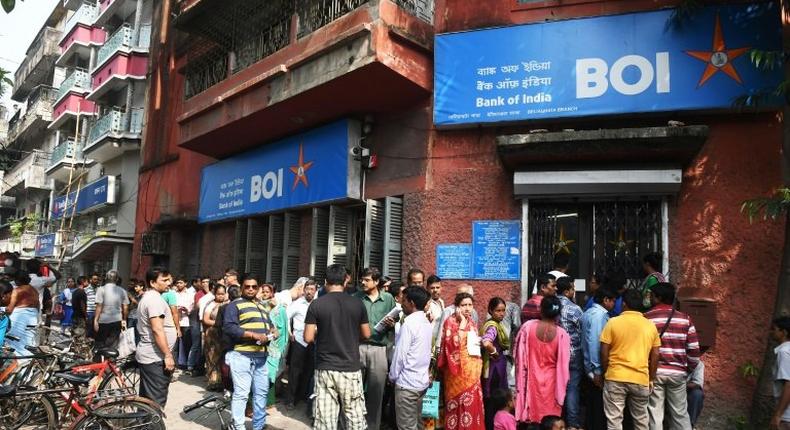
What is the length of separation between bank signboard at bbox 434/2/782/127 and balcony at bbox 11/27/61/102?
102ft

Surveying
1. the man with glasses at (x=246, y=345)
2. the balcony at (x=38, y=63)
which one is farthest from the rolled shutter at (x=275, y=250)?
the balcony at (x=38, y=63)

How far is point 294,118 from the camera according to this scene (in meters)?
9.77

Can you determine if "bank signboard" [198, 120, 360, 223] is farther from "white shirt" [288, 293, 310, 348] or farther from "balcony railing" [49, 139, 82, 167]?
"balcony railing" [49, 139, 82, 167]

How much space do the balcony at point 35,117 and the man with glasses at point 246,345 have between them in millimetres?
30507

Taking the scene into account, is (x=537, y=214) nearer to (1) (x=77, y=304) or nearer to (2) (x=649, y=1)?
(2) (x=649, y=1)

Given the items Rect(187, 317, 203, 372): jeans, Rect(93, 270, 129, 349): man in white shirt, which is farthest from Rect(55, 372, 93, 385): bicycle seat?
Rect(187, 317, 203, 372): jeans

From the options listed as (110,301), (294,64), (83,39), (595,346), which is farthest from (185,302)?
(83,39)

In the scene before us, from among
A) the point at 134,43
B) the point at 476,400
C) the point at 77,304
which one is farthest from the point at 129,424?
the point at 134,43

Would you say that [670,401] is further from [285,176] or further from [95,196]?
[95,196]

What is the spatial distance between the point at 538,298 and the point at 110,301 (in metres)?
6.22

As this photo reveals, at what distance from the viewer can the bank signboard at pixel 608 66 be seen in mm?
6461

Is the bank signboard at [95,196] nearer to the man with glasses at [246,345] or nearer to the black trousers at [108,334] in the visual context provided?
the black trousers at [108,334]

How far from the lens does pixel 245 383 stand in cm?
557

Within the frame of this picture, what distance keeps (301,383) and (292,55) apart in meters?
5.13
